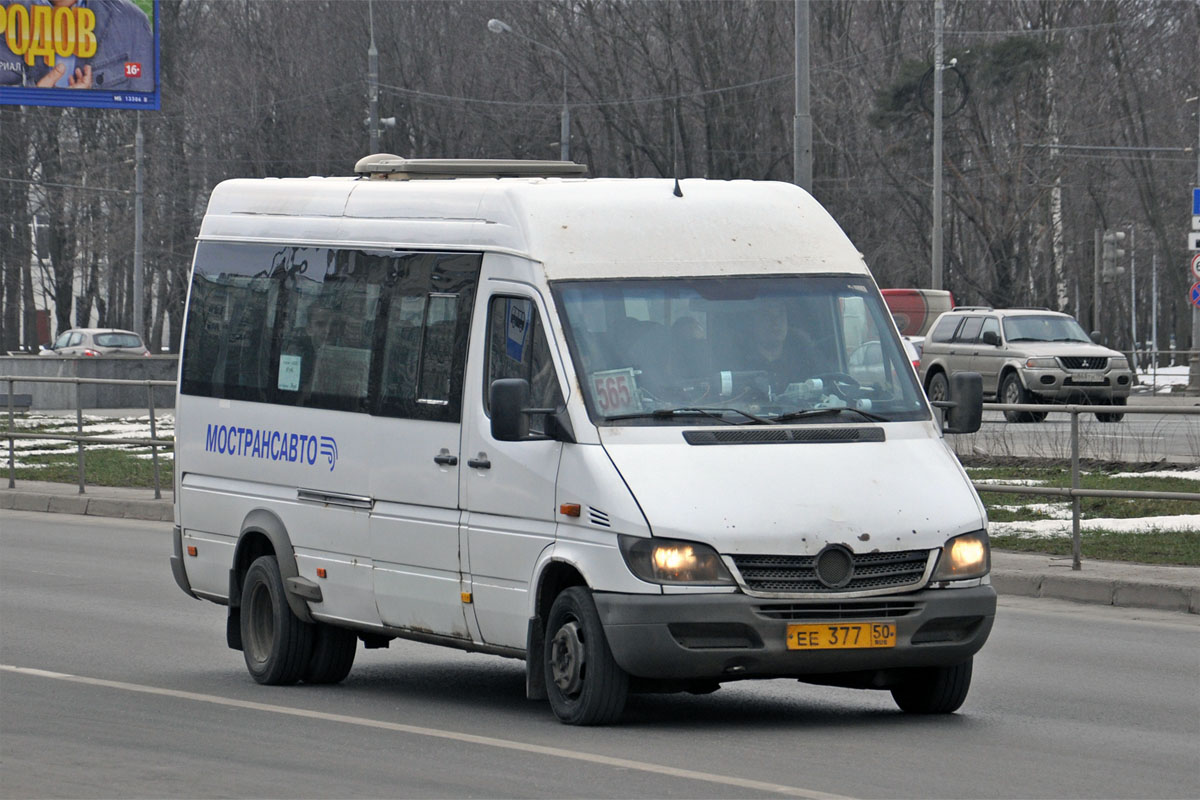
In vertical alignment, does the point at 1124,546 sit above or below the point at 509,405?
below

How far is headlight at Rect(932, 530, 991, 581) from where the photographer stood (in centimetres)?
841

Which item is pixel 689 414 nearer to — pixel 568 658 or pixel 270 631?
pixel 568 658

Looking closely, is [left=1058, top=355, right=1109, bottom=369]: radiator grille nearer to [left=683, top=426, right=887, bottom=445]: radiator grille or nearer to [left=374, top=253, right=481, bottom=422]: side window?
[left=374, top=253, right=481, bottom=422]: side window

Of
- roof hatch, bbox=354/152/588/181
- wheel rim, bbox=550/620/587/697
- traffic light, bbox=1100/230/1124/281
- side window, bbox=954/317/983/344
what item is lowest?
wheel rim, bbox=550/620/587/697

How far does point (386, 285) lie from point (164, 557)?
8.03 meters

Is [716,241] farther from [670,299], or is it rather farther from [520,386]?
[520,386]

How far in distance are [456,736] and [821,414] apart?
78.1 inches

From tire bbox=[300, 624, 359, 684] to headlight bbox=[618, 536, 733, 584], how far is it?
2741mm

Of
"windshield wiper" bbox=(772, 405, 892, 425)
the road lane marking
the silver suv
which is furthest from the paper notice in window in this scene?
the silver suv

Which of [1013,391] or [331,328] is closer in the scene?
[331,328]

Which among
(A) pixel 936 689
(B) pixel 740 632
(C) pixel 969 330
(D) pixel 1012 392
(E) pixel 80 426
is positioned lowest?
(A) pixel 936 689

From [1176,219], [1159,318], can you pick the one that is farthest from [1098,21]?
[1159,318]

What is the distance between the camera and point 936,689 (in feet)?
29.2

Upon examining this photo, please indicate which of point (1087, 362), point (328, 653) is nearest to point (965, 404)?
point (328, 653)
